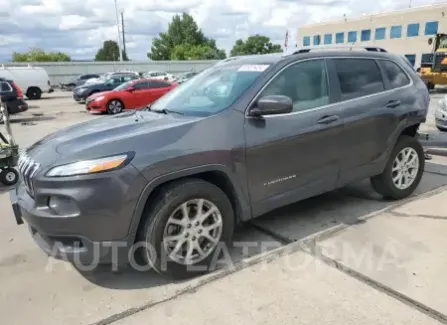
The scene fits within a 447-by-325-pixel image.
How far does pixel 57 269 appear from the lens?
343 cm

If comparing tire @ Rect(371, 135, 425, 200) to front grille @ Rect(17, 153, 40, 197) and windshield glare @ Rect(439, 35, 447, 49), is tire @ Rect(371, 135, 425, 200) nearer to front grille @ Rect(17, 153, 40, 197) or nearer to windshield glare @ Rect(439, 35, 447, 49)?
front grille @ Rect(17, 153, 40, 197)

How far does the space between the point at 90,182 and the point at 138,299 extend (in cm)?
93

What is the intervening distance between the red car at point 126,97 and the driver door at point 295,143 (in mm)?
13411

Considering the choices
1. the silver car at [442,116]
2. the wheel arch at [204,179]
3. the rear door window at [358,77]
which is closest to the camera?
the wheel arch at [204,179]

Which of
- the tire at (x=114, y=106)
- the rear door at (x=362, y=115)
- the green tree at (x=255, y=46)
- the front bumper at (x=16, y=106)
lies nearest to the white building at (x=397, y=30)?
the green tree at (x=255, y=46)

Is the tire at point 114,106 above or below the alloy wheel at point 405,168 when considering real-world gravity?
below

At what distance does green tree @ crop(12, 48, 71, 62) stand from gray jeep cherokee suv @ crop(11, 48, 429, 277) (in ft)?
229

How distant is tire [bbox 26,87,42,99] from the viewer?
2625cm

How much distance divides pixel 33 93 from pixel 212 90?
2577 cm

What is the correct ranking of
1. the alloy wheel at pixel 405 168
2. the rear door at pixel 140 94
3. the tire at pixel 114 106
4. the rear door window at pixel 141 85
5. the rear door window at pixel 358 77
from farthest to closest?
the rear door window at pixel 141 85, the rear door at pixel 140 94, the tire at pixel 114 106, the alloy wheel at pixel 405 168, the rear door window at pixel 358 77

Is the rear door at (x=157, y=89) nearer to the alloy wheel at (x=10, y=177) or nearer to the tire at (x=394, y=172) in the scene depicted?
the alloy wheel at (x=10, y=177)

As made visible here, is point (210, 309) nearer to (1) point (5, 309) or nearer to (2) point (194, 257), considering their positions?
(2) point (194, 257)

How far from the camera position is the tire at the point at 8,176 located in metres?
6.03

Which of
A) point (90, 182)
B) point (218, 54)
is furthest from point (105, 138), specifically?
point (218, 54)
